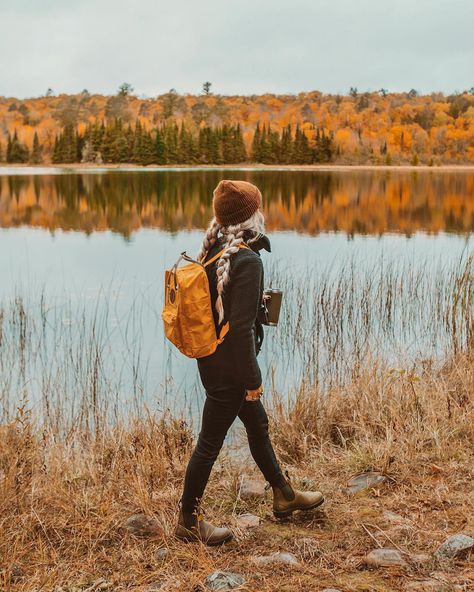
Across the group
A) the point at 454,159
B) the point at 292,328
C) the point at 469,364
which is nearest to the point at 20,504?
the point at 469,364

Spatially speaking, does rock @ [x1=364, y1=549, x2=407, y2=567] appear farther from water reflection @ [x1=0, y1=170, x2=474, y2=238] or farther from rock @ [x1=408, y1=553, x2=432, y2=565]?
water reflection @ [x1=0, y1=170, x2=474, y2=238]

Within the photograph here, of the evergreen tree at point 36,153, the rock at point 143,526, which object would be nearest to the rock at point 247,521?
the rock at point 143,526

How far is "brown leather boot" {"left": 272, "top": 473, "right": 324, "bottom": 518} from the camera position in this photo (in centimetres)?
402

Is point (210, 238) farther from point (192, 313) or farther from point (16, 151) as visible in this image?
point (16, 151)

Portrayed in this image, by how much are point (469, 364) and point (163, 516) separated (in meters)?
4.07

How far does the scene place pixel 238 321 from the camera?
3.49 m

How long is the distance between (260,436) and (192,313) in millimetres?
815

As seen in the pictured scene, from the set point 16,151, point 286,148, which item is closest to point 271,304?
point 286,148

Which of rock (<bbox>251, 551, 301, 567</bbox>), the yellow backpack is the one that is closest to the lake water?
the yellow backpack

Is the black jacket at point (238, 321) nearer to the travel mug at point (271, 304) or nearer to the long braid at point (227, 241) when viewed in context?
the long braid at point (227, 241)

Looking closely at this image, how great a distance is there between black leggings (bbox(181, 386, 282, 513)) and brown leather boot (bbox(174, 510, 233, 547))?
0.17ft

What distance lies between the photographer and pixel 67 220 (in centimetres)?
2855

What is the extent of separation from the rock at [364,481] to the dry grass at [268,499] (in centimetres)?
6

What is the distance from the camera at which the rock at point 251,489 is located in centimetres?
446
